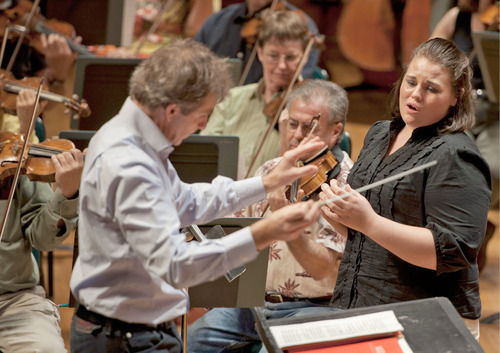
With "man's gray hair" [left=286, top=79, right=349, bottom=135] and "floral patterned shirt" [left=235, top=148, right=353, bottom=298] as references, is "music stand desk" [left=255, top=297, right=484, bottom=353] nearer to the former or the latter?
"floral patterned shirt" [left=235, top=148, right=353, bottom=298]

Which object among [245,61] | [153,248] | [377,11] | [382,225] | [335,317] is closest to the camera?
[153,248]

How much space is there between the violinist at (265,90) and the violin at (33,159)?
109 cm

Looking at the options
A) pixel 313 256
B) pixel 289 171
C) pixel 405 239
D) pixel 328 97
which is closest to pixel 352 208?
pixel 405 239

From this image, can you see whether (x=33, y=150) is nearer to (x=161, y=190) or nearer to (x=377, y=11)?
(x=161, y=190)

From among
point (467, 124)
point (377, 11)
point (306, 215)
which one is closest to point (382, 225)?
point (467, 124)

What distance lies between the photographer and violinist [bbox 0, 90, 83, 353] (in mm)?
2207

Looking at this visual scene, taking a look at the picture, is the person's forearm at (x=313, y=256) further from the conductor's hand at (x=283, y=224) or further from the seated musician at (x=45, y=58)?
the seated musician at (x=45, y=58)

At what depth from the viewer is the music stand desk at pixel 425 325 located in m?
1.63

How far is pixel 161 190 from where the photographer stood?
145 centimetres

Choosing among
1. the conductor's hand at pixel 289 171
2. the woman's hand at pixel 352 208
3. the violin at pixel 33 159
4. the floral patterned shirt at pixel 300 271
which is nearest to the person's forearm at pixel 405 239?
the woman's hand at pixel 352 208

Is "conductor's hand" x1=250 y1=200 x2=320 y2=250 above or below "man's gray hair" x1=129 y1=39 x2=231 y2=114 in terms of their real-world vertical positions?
below

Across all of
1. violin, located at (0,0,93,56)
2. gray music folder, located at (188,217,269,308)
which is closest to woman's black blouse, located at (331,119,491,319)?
gray music folder, located at (188,217,269,308)

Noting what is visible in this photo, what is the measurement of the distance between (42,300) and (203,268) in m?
1.15

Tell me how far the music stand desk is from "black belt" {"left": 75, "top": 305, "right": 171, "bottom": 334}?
253 mm
